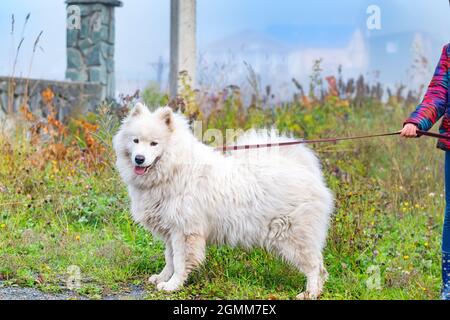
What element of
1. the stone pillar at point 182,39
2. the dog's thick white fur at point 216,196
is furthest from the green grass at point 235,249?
the stone pillar at point 182,39

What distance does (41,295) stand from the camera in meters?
4.41

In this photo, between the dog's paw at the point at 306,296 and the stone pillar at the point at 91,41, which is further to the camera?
the stone pillar at the point at 91,41

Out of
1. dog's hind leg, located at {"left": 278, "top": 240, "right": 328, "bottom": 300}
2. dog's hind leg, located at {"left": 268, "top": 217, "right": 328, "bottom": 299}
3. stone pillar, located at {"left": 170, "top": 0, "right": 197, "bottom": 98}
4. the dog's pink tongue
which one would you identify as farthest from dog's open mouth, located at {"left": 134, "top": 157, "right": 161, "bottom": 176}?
stone pillar, located at {"left": 170, "top": 0, "right": 197, "bottom": 98}

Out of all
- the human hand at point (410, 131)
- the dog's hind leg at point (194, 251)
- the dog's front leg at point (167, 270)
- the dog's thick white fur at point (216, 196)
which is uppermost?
the human hand at point (410, 131)

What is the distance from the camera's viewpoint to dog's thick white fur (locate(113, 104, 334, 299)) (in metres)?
4.36

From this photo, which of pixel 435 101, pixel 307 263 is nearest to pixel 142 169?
pixel 307 263

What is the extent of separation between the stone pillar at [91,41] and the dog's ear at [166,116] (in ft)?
24.2

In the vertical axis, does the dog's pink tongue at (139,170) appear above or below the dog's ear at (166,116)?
below

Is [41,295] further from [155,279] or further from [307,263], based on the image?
[307,263]

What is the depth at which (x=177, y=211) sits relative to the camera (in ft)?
14.6

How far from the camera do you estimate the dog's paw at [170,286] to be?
4.46 metres

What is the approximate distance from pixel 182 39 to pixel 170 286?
4.82 m

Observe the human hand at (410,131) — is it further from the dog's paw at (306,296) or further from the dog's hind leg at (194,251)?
the dog's hind leg at (194,251)
